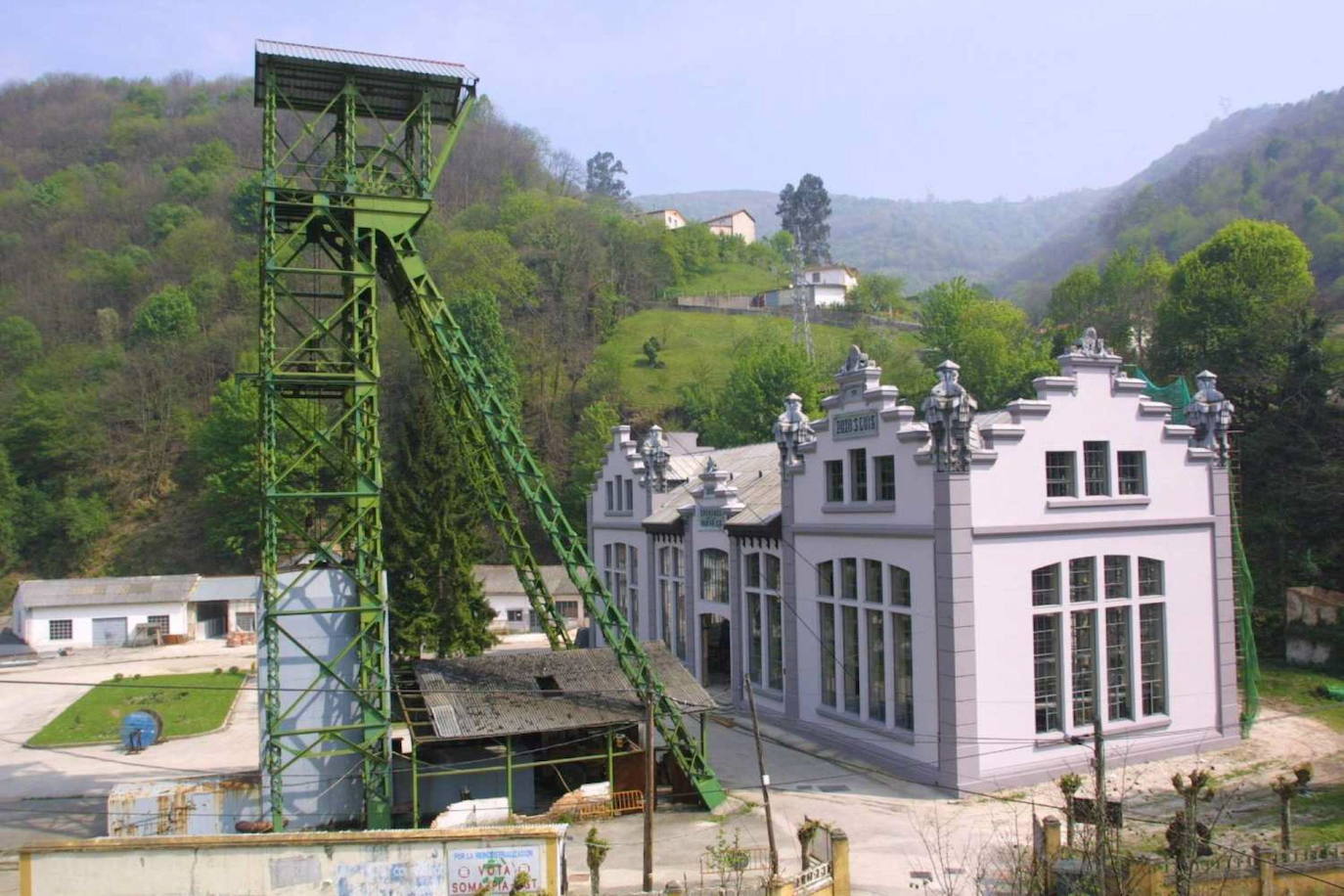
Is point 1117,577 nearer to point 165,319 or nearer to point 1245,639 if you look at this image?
point 1245,639

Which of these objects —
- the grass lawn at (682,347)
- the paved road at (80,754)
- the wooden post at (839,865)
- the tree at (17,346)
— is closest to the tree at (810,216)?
the grass lawn at (682,347)

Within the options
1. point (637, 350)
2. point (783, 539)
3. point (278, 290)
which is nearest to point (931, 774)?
point (783, 539)

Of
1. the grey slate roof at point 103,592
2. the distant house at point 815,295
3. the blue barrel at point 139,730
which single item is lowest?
the blue barrel at point 139,730

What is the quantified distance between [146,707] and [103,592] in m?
23.5

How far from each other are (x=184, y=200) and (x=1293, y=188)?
120045 mm

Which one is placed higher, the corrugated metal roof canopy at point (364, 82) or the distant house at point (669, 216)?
the distant house at point (669, 216)

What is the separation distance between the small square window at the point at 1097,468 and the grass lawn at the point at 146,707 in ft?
90.6

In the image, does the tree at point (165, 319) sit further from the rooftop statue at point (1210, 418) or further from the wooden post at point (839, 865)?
the wooden post at point (839, 865)

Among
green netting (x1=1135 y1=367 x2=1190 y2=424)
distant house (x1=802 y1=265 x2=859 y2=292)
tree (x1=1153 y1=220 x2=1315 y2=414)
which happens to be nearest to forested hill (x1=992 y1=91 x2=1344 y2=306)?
tree (x1=1153 y1=220 x2=1315 y2=414)

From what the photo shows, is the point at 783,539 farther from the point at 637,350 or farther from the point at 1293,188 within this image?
the point at 1293,188

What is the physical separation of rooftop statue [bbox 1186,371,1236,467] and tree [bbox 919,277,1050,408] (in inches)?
1368

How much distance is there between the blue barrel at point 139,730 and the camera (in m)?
33.5

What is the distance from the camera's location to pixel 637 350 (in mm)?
97250

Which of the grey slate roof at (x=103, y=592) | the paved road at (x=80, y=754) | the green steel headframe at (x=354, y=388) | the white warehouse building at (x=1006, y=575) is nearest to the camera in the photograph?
the green steel headframe at (x=354, y=388)
